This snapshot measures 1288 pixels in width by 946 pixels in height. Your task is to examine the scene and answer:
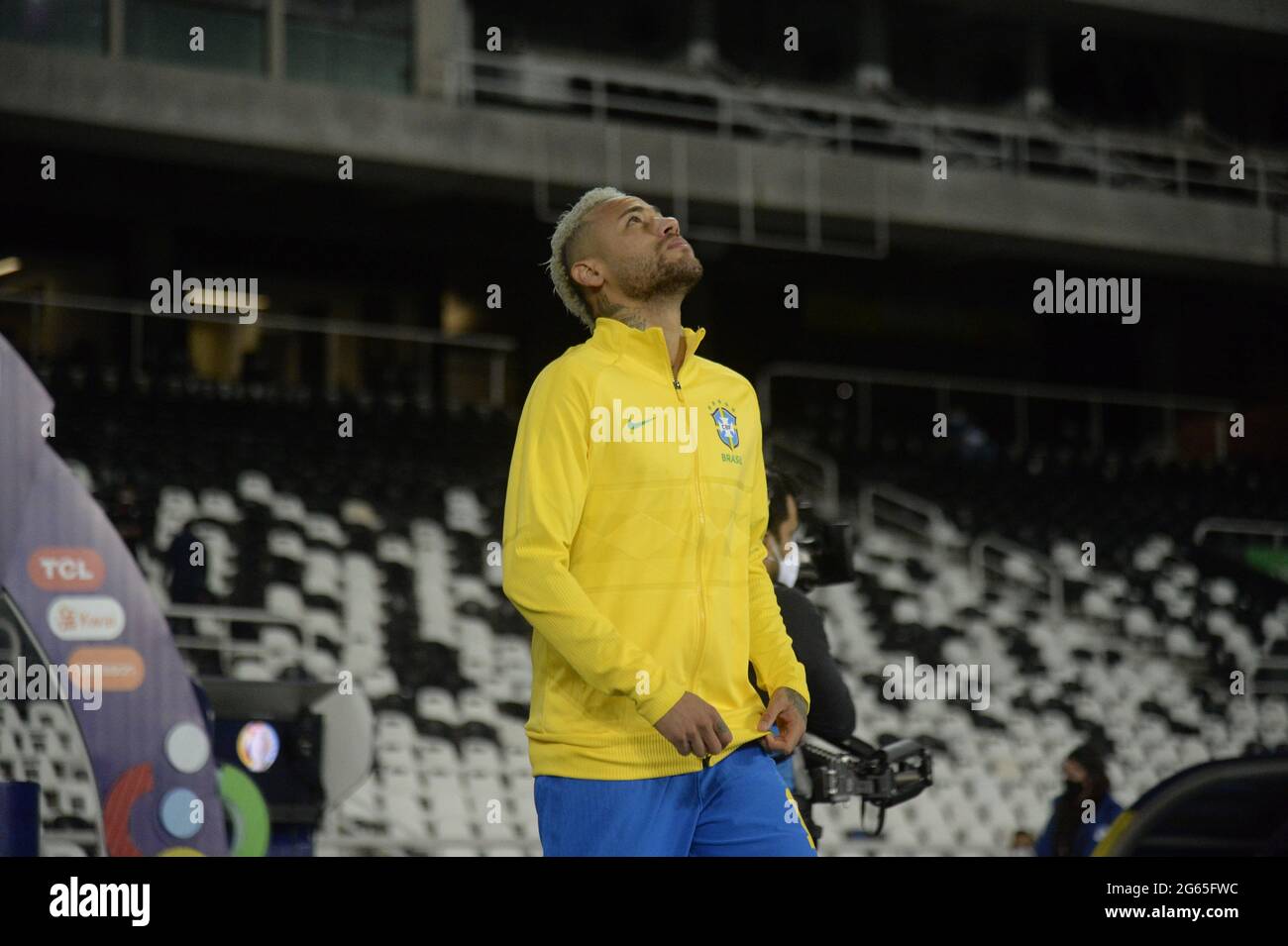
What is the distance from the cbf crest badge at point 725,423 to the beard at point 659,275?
0.18 m

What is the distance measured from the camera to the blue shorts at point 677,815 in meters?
2.72

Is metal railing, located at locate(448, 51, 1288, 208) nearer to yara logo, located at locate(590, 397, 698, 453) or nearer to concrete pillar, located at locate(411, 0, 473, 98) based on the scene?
concrete pillar, located at locate(411, 0, 473, 98)

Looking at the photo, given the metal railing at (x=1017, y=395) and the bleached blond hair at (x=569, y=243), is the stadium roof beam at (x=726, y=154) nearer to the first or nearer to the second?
the metal railing at (x=1017, y=395)

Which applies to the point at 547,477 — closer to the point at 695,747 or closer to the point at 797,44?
the point at 695,747

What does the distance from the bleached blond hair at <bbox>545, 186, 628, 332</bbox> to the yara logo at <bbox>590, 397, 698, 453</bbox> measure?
0.76ft

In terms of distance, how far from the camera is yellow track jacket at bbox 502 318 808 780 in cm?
268

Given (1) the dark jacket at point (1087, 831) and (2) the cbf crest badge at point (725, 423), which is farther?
(1) the dark jacket at point (1087, 831)

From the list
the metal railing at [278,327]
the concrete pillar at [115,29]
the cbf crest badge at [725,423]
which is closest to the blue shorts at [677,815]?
the cbf crest badge at [725,423]

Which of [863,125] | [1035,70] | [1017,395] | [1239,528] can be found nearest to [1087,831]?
[1239,528]

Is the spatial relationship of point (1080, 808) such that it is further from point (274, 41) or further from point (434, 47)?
point (434, 47)

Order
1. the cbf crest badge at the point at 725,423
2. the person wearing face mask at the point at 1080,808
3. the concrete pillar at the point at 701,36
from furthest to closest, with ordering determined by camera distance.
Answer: the concrete pillar at the point at 701,36 < the person wearing face mask at the point at 1080,808 < the cbf crest badge at the point at 725,423

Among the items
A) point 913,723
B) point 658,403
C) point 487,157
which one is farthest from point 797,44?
point 658,403

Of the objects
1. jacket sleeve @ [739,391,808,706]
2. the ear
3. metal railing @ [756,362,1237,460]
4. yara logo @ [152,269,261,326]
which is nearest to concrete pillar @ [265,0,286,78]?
yara logo @ [152,269,261,326]
